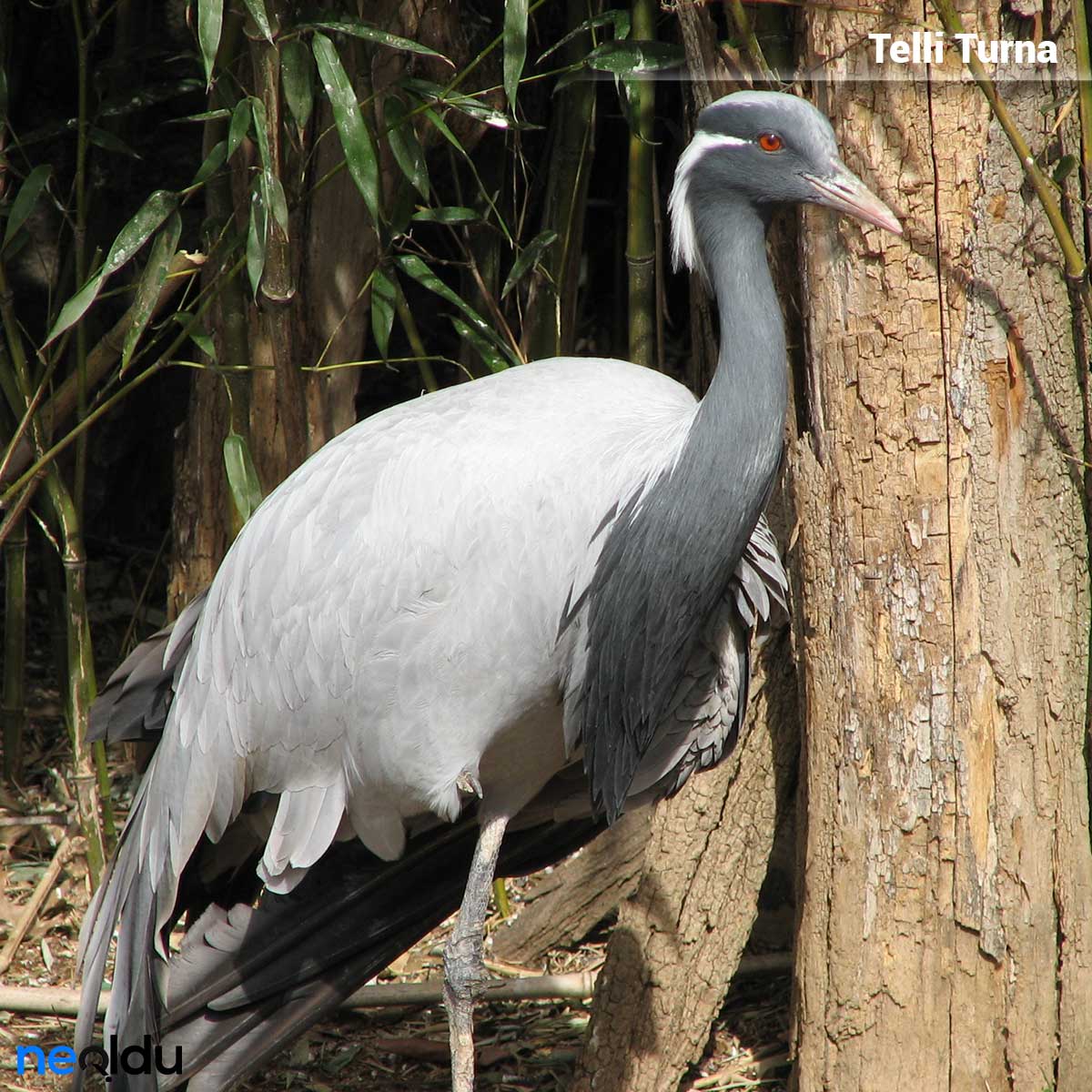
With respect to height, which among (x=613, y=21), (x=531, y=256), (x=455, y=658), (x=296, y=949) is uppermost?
(x=613, y=21)

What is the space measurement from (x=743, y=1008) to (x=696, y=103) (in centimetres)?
204

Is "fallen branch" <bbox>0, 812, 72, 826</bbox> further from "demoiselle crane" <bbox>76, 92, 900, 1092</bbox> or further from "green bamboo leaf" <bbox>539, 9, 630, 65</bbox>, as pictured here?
"green bamboo leaf" <bbox>539, 9, 630, 65</bbox>

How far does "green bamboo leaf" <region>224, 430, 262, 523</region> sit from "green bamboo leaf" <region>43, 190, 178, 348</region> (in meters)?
0.41

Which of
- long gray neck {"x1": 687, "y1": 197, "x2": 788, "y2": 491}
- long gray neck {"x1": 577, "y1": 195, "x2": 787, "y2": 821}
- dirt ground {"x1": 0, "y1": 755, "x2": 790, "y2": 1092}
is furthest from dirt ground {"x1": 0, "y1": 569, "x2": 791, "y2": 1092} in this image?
long gray neck {"x1": 687, "y1": 197, "x2": 788, "y2": 491}

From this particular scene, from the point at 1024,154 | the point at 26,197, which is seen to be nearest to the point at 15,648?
the point at 26,197

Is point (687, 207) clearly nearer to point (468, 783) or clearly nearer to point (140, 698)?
point (468, 783)

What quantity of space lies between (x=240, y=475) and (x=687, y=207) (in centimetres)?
119

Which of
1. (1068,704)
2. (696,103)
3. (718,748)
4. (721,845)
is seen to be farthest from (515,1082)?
(696,103)

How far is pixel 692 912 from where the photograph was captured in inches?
120

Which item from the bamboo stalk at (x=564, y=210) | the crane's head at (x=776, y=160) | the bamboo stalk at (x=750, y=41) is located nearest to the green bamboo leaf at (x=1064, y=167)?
the crane's head at (x=776, y=160)

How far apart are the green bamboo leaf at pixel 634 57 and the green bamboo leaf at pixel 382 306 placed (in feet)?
2.08

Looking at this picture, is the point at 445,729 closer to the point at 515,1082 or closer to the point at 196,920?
the point at 196,920

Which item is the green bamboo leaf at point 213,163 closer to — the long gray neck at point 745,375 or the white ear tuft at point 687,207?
the white ear tuft at point 687,207

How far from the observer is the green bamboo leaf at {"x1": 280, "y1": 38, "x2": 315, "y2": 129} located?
2828mm
